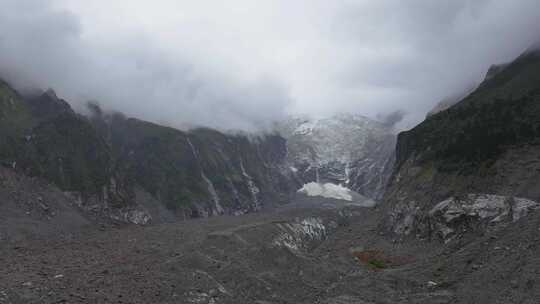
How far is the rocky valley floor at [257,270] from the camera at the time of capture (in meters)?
43.3

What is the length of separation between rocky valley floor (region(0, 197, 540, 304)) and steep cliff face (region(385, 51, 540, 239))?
7976 mm

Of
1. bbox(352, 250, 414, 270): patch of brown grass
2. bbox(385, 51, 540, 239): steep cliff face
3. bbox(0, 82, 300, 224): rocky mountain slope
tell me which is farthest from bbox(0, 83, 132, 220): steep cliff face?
bbox(352, 250, 414, 270): patch of brown grass

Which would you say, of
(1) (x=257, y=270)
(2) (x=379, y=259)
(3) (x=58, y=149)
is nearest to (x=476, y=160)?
(2) (x=379, y=259)

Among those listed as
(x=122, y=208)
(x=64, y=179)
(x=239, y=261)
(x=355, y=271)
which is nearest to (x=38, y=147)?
(x=64, y=179)

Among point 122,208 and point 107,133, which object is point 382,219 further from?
point 107,133

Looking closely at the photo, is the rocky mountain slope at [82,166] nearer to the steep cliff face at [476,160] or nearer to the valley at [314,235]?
the valley at [314,235]

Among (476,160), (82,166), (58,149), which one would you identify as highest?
(58,149)

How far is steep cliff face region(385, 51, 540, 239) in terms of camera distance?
70.1 meters

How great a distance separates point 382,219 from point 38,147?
87840 mm

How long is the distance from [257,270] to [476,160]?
43404mm

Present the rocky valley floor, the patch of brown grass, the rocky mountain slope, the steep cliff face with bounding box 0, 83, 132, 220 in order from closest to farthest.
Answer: the rocky valley floor → the patch of brown grass → the steep cliff face with bounding box 0, 83, 132, 220 → the rocky mountain slope

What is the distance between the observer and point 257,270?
2319 inches

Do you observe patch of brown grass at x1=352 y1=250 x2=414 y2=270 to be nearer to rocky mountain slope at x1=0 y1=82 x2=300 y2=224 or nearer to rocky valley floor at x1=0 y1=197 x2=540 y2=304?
rocky valley floor at x1=0 y1=197 x2=540 y2=304

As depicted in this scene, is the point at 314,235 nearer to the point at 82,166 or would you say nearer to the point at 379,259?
the point at 379,259
